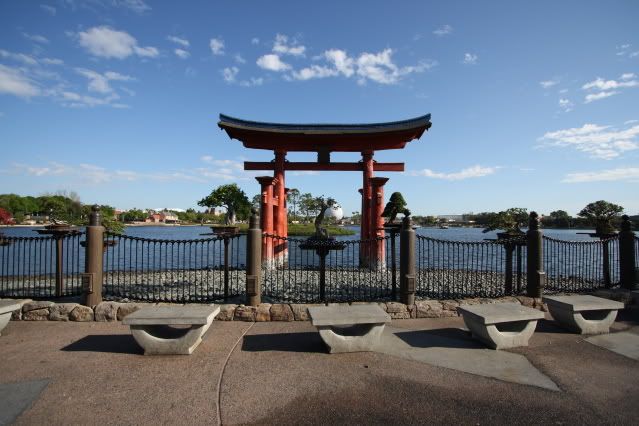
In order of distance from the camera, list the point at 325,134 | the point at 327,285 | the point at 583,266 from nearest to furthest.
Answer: the point at 327,285 → the point at 325,134 → the point at 583,266

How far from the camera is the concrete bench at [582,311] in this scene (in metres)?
5.68

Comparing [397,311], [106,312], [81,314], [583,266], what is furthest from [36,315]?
[583,266]

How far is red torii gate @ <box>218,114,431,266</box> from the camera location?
12.5 metres

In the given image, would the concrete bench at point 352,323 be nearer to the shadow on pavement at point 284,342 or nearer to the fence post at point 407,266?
the shadow on pavement at point 284,342

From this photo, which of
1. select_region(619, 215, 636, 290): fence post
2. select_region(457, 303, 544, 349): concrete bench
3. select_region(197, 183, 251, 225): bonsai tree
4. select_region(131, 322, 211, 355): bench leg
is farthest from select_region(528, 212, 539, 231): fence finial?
select_region(197, 183, 251, 225): bonsai tree

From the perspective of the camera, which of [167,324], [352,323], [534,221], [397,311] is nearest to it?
[167,324]

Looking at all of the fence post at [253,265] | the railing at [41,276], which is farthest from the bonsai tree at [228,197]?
the fence post at [253,265]

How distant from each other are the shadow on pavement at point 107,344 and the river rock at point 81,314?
1.00 m

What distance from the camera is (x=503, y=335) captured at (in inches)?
198

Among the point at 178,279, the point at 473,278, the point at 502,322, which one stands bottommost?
the point at 473,278

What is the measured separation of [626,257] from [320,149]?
32.5ft

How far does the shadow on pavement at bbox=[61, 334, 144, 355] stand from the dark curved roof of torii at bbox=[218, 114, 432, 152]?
8867mm

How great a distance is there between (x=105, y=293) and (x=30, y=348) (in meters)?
3.39

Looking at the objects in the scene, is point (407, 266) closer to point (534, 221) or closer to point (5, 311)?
point (534, 221)
